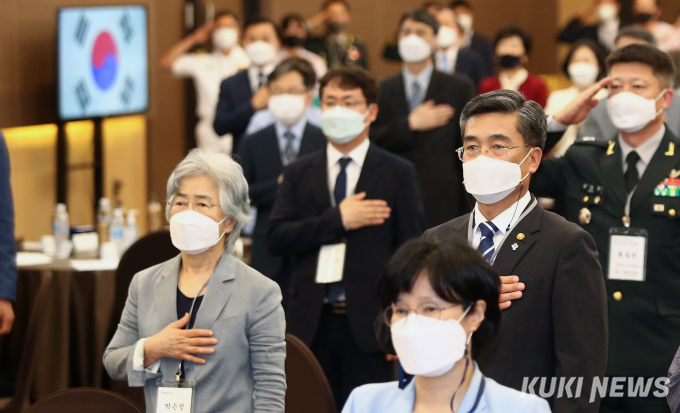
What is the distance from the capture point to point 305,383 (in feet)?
8.75

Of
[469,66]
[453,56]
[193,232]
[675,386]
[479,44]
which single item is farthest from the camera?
[479,44]

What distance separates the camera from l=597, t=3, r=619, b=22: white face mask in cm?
999

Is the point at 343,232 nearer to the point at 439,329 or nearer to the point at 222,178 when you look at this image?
the point at 222,178

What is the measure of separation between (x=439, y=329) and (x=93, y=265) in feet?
9.95

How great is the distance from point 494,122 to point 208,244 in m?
0.96

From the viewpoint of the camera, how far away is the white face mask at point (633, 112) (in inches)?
124

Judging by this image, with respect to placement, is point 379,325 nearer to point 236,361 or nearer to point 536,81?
point 236,361

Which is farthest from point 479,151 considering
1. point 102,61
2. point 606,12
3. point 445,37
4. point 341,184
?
point 606,12

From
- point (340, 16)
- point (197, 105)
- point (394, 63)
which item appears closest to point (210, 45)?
point (197, 105)

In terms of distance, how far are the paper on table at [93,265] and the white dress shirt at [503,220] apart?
2.50 meters

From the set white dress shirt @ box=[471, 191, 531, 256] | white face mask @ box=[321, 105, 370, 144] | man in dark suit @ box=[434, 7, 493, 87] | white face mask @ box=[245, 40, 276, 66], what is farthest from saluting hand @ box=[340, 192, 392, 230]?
man in dark suit @ box=[434, 7, 493, 87]

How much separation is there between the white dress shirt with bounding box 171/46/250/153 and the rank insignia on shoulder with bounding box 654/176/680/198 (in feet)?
19.8

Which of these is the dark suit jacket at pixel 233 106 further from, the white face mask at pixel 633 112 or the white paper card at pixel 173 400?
the white paper card at pixel 173 400

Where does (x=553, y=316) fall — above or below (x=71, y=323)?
above
